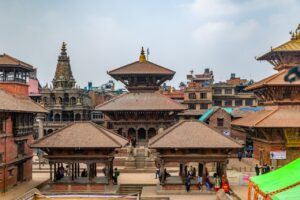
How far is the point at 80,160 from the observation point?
2330 cm

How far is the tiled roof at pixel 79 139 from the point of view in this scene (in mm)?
22812

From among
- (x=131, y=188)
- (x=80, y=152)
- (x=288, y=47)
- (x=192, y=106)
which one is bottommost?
(x=131, y=188)

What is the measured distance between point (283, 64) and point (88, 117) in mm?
40437

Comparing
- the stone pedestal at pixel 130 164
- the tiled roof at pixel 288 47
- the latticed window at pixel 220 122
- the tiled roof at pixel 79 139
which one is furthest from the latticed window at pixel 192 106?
the tiled roof at pixel 79 139

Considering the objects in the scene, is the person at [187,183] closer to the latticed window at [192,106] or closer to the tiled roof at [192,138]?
the tiled roof at [192,138]

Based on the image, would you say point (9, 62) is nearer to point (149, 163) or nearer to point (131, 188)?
point (131, 188)

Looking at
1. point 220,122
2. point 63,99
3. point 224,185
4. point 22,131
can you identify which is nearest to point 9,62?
point 22,131

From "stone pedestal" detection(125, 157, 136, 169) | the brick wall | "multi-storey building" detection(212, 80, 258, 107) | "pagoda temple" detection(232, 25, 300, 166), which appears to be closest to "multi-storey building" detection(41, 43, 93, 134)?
"multi-storey building" detection(212, 80, 258, 107)

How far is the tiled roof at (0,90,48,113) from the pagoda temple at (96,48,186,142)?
994 centimetres

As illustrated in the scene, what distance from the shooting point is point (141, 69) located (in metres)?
39.9

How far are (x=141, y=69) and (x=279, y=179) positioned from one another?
25883mm

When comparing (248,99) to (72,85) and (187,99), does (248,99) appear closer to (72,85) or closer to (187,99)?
(187,99)

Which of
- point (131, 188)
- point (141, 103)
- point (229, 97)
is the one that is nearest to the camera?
point (131, 188)

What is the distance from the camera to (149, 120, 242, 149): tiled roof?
2241 centimetres
